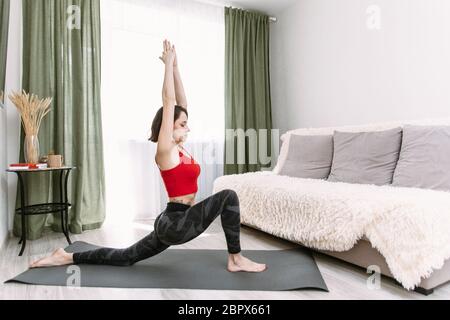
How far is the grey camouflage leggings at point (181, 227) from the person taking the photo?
5.38 ft

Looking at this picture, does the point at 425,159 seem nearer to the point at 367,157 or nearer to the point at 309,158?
the point at 367,157

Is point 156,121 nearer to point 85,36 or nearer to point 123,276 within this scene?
point 123,276

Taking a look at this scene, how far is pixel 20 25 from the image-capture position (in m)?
2.76

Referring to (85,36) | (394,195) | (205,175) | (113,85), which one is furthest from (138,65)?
(394,195)

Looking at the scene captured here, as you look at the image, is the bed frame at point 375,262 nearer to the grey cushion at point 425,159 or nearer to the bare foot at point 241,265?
the bare foot at point 241,265

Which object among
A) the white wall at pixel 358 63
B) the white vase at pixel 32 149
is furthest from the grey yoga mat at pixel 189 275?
the white wall at pixel 358 63

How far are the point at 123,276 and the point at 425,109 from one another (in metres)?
2.49

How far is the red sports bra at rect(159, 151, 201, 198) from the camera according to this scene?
5.40 feet

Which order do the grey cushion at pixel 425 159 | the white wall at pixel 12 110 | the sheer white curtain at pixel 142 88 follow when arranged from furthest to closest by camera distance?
the sheer white curtain at pixel 142 88, the white wall at pixel 12 110, the grey cushion at pixel 425 159

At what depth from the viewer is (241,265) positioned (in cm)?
183

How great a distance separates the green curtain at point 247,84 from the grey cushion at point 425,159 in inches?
74.7

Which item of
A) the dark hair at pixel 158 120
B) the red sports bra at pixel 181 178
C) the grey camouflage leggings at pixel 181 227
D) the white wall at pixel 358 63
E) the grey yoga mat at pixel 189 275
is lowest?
the grey yoga mat at pixel 189 275

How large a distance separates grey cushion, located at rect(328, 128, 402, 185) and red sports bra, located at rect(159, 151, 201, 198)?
1.37 metres
